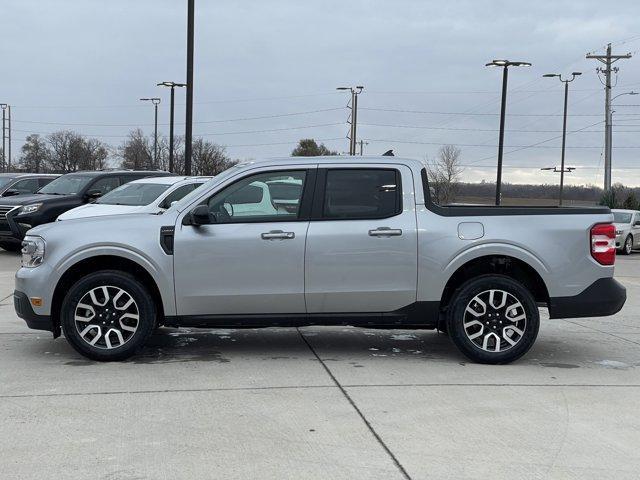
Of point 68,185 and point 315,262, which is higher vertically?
point 68,185

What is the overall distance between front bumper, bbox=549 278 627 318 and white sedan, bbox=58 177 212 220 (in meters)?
7.24

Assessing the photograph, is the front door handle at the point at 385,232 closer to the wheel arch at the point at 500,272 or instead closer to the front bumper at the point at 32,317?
the wheel arch at the point at 500,272

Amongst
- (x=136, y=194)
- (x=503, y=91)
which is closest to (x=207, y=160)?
(x=503, y=91)

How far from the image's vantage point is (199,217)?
21.2ft

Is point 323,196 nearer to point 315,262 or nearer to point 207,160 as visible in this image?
point 315,262

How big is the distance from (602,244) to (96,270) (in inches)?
181

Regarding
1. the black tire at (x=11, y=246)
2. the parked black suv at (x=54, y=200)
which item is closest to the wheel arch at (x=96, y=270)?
the parked black suv at (x=54, y=200)

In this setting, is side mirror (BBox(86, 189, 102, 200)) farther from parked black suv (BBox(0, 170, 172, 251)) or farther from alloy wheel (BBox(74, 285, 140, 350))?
alloy wheel (BBox(74, 285, 140, 350))

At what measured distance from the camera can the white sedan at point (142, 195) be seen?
12.6 meters

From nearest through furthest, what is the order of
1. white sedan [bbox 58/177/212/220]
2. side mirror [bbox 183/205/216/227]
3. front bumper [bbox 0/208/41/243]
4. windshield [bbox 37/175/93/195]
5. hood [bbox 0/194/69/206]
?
1. side mirror [bbox 183/205/216/227]
2. white sedan [bbox 58/177/212/220]
3. front bumper [bbox 0/208/41/243]
4. hood [bbox 0/194/69/206]
5. windshield [bbox 37/175/93/195]

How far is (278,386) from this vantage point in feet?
19.4

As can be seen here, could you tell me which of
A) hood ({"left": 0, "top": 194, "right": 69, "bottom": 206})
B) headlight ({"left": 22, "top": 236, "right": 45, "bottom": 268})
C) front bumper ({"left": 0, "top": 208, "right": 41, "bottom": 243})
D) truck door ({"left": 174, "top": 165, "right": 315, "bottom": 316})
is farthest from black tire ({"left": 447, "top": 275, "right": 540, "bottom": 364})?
hood ({"left": 0, "top": 194, "right": 69, "bottom": 206})

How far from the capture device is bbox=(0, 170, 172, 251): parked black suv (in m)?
15.8

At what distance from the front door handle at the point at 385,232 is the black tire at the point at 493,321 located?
78cm
